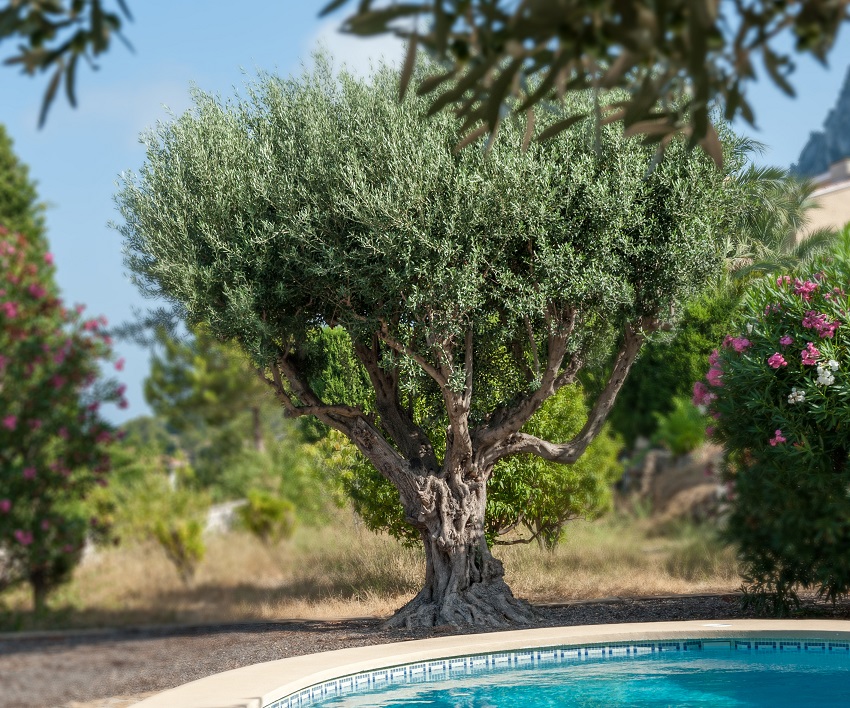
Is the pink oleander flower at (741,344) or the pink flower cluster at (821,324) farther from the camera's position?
the pink oleander flower at (741,344)

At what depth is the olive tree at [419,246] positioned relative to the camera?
10.1 m

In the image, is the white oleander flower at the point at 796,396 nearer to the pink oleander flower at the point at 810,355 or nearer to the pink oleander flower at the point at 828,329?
the pink oleander flower at the point at 810,355

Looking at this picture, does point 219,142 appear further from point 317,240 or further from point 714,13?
point 714,13

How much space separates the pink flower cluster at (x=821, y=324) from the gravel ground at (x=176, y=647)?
3704 millimetres

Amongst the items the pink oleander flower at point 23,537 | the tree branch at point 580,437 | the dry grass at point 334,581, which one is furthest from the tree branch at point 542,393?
the pink oleander flower at point 23,537

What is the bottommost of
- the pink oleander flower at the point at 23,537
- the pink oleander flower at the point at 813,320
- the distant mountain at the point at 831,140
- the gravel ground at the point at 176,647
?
the gravel ground at the point at 176,647

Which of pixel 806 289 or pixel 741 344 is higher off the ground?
pixel 806 289

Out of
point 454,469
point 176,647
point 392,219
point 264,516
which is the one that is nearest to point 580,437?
point 454,469

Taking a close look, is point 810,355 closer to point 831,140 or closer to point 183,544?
point 183,544

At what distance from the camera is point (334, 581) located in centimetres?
1638

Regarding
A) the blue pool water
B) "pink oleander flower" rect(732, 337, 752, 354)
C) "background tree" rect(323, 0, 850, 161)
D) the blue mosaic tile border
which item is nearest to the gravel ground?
the blue mosaic tile border

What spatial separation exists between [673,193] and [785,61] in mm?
7968

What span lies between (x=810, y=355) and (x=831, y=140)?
281ft

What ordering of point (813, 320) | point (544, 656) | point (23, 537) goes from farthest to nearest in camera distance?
point (23, 537), point (813, 320), point (544, 656)
